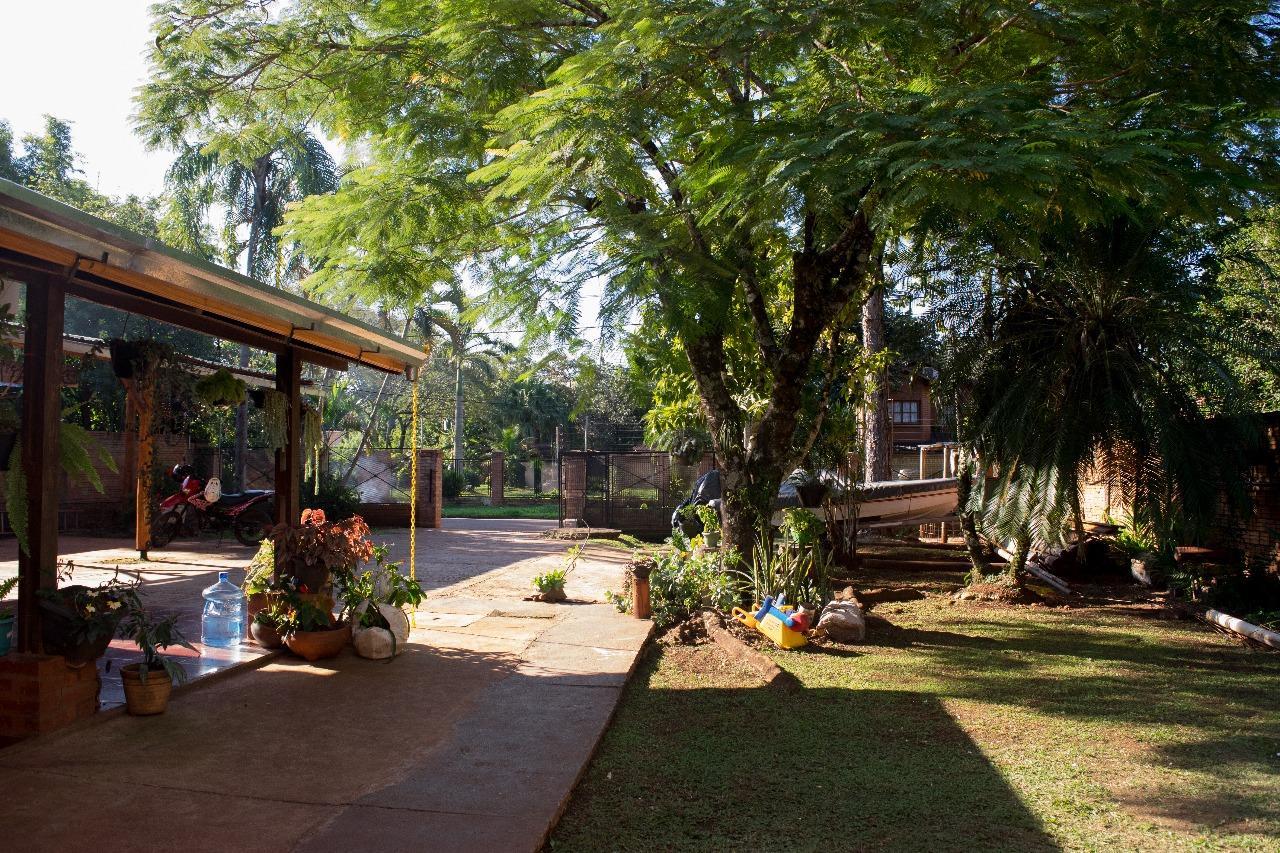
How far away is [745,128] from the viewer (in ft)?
20.0

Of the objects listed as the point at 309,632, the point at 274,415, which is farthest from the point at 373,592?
the point at 274,415

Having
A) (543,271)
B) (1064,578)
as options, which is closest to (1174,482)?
(1064,578)

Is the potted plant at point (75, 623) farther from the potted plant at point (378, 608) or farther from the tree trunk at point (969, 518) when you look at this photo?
the tree trunk at point (969, 518)

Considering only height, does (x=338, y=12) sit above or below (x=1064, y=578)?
above

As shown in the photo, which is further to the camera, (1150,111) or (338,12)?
(338,12)

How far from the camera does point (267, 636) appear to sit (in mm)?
6363

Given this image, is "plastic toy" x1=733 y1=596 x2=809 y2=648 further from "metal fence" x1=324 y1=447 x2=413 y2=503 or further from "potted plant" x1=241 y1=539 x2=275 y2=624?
"metal fence" x1=324 y1=447 x2=413 y2=503

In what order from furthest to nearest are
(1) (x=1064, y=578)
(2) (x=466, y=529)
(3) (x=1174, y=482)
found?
(2) (x=466, y=529) < (1) (x=1064, y=578) < (3) (x=1174, y=482)

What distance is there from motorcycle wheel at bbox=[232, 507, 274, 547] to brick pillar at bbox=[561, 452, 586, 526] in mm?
6134

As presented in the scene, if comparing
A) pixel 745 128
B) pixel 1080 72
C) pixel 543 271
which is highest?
pixel 1080 72

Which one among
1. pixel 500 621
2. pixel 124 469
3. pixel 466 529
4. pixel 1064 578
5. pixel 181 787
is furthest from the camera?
pixel 466 529

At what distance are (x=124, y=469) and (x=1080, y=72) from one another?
1494cm

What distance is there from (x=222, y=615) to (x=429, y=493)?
42.6 ft

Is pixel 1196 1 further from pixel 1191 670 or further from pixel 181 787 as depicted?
pixel 181 787
